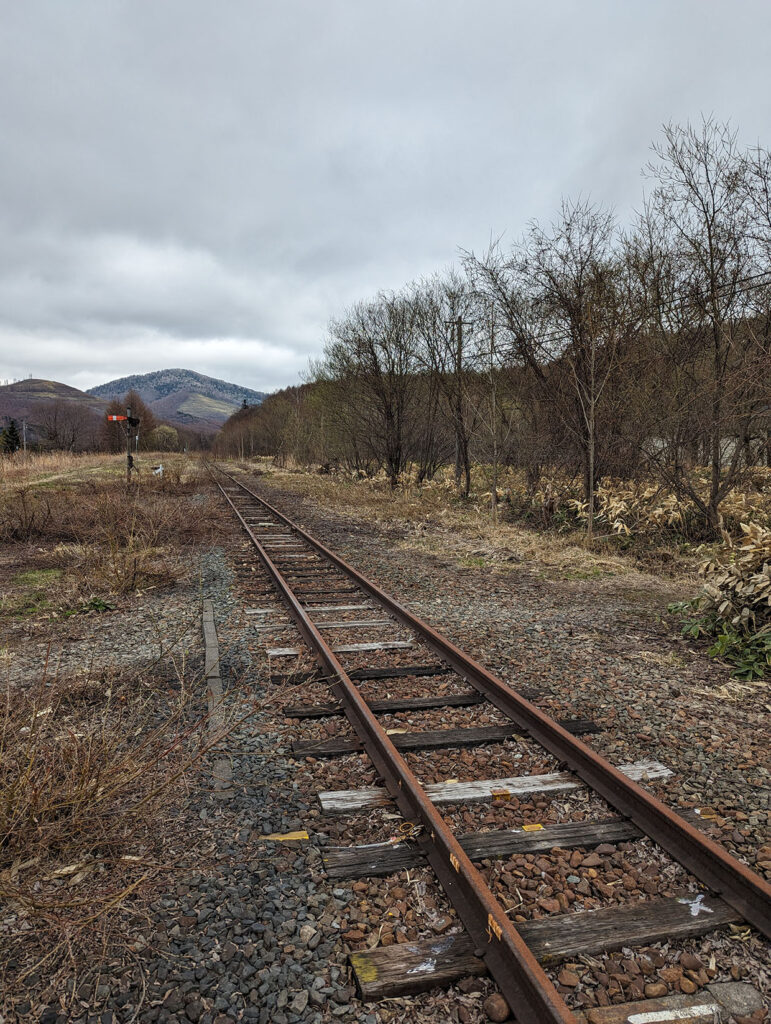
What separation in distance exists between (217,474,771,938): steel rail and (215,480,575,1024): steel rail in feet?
3.19

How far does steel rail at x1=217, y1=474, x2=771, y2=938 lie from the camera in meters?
2.55

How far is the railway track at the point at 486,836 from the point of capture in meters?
2.28

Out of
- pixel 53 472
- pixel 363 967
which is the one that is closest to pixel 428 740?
pixel 363 967

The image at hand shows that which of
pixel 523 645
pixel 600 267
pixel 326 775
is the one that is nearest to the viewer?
pixel 326 775

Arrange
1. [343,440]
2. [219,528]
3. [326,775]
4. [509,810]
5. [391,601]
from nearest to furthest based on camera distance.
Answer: [509,810]
[326,775]
[391,601]
[219,528]
[343,440]

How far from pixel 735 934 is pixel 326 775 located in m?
2.14

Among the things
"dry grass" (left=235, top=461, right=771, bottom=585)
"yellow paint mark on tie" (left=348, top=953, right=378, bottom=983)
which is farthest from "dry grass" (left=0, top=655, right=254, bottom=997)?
"dry grass" (left=235, top=461, right=771, bottom=585)

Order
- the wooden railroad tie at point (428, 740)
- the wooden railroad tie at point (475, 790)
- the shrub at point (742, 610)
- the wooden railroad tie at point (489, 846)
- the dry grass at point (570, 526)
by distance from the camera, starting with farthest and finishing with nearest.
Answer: the dry grass at point (570, 526)
the shrub at point (742, 610)
the wooden railroad tie at point (428, 740)
the wooden railroad tie at point (475, 790)
the wooden railroad tie at point (489, 846)

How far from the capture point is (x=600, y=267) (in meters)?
12.5

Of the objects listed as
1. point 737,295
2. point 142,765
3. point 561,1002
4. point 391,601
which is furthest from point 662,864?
point 737,295

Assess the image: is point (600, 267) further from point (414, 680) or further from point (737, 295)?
point (414, 680)

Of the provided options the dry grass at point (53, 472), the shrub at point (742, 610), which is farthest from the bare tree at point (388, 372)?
the shrub at point (742, 610)

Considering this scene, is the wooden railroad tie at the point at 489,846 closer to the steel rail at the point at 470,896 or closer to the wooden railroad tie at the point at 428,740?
the steel rail at the point at 470,896

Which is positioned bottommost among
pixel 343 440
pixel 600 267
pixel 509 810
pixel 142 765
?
pixel 509 810
